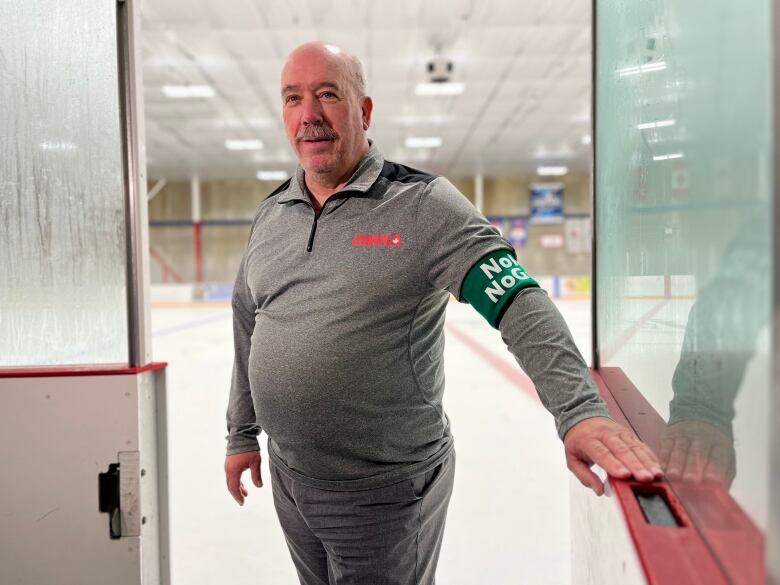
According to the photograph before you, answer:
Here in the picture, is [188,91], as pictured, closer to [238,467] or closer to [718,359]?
[238,467]

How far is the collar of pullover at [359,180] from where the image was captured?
60.8 inches

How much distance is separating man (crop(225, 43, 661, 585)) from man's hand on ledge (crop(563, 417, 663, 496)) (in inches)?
7.9

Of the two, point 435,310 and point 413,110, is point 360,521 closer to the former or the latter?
point 435,310

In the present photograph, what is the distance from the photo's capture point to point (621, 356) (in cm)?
162

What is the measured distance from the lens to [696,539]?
84cm

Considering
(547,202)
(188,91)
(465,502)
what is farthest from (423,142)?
(465,502)

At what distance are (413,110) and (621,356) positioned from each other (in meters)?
12.3

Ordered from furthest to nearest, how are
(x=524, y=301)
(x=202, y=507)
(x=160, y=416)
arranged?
(x=202, y=507), (x=160, y=416), (x=524, y=301)

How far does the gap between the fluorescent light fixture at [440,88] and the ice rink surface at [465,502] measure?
21.2 ft

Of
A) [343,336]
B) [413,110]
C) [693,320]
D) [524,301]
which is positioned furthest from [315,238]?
[413,110]

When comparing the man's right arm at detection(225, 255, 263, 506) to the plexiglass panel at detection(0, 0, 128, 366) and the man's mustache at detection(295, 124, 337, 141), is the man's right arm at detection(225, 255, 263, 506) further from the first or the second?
the man's mustache at detection(295, 124, 337, 141)

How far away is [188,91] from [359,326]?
1121cm

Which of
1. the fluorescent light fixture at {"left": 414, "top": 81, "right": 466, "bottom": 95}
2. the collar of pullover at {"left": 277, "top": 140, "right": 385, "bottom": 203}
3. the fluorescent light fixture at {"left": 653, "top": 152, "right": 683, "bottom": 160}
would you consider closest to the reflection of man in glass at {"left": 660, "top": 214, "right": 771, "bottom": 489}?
the fluorescent light fixture at {"left": 653, "top": 152, "right": 683, "bottom": 160}

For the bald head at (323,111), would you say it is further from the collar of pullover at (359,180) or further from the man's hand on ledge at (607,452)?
the man's hand on ledge at (607,452)
